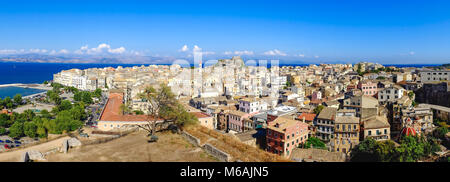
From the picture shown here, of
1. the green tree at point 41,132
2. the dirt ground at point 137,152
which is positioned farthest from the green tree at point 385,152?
the green tree at point 41,132

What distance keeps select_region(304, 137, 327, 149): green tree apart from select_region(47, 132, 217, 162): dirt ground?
484 inches

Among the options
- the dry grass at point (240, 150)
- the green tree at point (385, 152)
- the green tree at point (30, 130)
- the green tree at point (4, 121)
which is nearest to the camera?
the dry grass at point (240, 150)

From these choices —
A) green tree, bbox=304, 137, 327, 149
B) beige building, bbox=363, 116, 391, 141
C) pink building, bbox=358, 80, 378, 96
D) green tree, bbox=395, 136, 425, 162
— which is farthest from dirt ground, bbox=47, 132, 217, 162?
pink building, bbox=358, 80, 378, 96

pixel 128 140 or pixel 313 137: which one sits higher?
pixel 128 140

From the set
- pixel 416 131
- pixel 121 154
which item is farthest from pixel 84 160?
pixel 416 131

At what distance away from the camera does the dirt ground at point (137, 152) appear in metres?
9.39

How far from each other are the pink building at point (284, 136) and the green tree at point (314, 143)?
0.56m

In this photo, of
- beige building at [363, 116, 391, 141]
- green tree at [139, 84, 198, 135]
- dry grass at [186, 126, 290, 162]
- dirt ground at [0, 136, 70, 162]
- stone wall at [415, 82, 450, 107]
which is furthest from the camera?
stone wall at [415, 82, 450, 107]

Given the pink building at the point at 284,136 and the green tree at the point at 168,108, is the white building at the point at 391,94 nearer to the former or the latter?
the pink building at the point at 284,136

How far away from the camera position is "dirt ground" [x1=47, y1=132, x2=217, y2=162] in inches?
370

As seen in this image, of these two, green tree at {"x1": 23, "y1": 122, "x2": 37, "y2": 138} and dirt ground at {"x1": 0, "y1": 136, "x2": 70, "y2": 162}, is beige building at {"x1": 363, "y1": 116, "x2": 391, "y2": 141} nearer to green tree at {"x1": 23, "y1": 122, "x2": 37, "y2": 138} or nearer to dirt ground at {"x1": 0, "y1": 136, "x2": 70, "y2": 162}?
dirt ground at {"x1": 0, "y1": 136, "x2": 70, "y2": 162}

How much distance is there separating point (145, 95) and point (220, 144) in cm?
513
